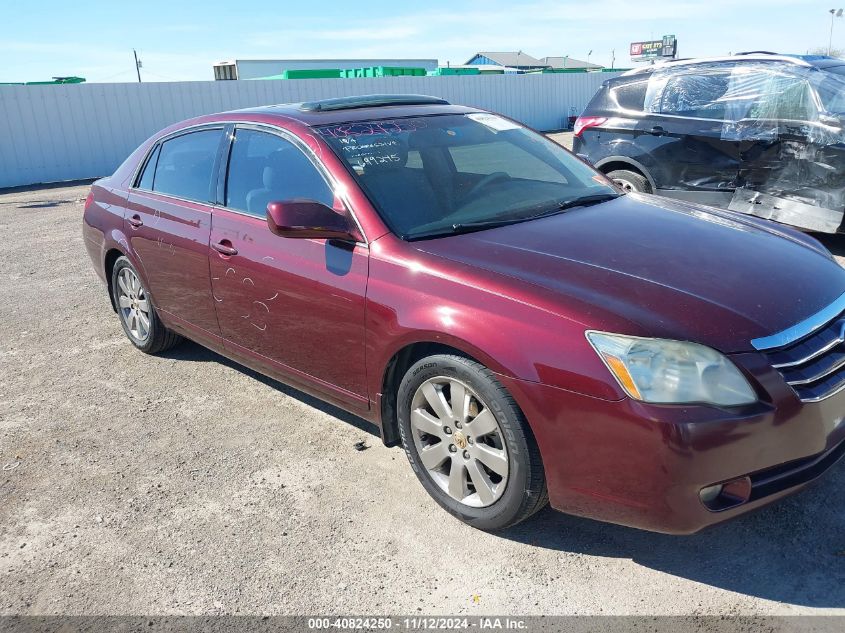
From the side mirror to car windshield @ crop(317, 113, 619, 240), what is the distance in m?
0.19

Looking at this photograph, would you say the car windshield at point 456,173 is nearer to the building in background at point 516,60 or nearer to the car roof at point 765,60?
the car roof at point 765,60

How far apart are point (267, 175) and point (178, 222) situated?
826 mm

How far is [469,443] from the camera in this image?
302 centimetres

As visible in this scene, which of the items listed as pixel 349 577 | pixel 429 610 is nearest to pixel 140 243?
pixel 349 577

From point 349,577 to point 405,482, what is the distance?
0.71 m

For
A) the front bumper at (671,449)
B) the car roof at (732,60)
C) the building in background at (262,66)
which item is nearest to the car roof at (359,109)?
the front bumper at (671,449)

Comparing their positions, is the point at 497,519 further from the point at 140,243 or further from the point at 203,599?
the point at 140,243

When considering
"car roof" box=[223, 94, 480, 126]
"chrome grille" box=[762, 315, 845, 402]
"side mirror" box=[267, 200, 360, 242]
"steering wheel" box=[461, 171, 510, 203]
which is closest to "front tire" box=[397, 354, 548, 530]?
"side mirror" box=[267, 200, 360, 242]

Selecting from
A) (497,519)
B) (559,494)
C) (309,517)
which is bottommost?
(309,517)

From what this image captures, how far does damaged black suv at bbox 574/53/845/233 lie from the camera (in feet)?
21.0

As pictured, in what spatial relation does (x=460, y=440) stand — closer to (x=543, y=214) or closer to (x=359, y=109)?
(x=543, y=214)

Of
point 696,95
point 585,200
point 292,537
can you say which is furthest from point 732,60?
point 292,537

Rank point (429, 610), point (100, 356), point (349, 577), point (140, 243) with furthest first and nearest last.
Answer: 1. point (100, 356)
2. point (140, 243)
3. point (349, 577)
4. point (429, 610)

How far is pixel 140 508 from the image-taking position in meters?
3.46
